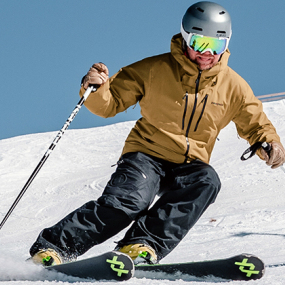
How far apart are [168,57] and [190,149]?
0.75m

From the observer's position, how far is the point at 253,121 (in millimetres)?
3943

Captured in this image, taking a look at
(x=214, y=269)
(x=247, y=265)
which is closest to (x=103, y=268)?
(x=214, y=269)

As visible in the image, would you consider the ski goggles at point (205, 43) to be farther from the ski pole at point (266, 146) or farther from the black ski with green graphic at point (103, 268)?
the black ski with green graphic at point (103, 268)

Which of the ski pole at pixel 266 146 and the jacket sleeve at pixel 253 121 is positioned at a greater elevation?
the jacket sleeve at pixel 253 121

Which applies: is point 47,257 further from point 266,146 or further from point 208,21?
point 208,21

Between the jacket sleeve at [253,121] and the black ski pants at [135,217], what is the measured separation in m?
0.63

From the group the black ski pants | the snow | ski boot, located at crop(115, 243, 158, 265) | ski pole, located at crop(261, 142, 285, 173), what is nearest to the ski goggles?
ski pole, located at crop(261, 142, 285, 173)

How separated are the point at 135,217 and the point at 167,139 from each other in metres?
0.65

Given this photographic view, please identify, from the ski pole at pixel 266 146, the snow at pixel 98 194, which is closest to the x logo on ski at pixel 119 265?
the snow at pixel 98 194

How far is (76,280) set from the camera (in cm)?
301

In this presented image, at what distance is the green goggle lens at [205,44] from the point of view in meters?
3.62

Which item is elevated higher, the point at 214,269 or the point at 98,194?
the point at 214,269

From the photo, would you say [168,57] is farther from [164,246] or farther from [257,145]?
[164,246]

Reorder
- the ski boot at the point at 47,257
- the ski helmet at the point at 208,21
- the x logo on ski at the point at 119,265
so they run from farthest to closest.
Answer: the ski helmet at the point at 208,21 → the ski boot at the point at 47,257 → the x logo on ski at the point at 119,265
